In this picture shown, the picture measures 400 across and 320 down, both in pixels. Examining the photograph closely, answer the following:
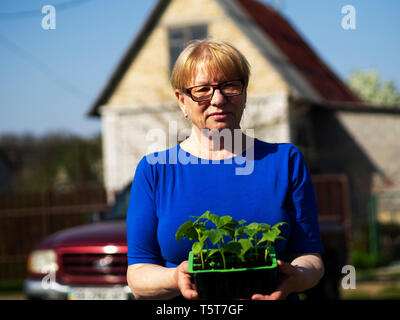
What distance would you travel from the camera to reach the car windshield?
24.5 feet

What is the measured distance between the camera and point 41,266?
275 inches

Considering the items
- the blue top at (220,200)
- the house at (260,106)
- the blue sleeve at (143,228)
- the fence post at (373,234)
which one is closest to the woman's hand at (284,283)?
the blue top at (220,200)

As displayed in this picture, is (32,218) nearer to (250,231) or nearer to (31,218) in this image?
(31,218)

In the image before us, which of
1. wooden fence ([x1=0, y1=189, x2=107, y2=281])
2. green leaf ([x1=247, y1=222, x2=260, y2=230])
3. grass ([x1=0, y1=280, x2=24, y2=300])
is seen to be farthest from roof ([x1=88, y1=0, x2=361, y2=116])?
green leaf ([x1=247, y1=222, x2=260, y2=230])

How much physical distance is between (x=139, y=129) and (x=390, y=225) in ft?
27.3

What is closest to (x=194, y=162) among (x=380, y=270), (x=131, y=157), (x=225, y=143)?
(x=225, y=143)

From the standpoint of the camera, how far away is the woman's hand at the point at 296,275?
1.89 metres

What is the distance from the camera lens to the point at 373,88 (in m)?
62.2

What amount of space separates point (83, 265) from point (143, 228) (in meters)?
4.73

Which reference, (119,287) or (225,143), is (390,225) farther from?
(225,143)

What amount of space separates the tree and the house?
39.5m

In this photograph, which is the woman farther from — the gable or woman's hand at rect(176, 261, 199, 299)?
the gable

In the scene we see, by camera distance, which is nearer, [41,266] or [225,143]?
[225,143]

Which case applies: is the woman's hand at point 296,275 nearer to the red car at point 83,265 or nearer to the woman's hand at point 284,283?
the woman's hand at point 284,283
